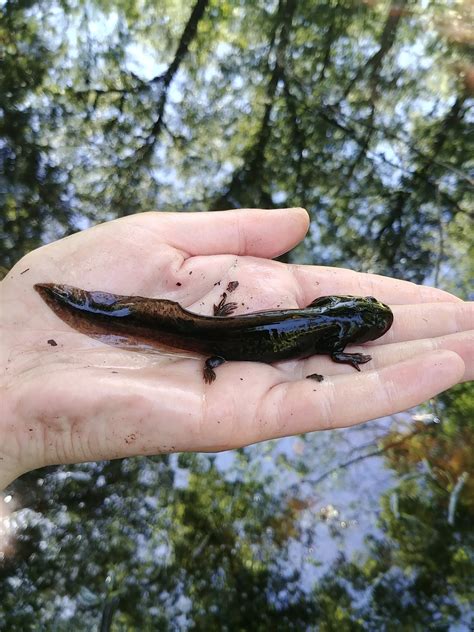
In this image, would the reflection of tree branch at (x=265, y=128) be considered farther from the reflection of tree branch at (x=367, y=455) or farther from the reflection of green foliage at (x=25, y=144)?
the reflection of tree branch at (x=367, y=455)

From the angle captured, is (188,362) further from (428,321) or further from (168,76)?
(168,76)

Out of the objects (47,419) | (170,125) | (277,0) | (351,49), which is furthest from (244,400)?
(277,0)

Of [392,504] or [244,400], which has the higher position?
[244,400]

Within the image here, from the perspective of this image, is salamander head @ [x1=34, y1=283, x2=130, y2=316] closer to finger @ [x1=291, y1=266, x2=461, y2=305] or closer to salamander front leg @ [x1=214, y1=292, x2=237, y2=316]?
salamander front leg @ [x1=214, y1=292, x2=237, y2=316]

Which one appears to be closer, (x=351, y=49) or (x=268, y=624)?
(x=268, y=624)

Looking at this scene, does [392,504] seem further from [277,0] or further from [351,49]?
[277,0]

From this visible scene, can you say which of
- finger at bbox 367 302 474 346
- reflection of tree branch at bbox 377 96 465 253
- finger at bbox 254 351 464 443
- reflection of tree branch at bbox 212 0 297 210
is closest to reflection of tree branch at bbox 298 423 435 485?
finger at bbox 367 302 474 346

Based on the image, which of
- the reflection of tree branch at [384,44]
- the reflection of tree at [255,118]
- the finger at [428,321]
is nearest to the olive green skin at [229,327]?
the finger at [428,321]

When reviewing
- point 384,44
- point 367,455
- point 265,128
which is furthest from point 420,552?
point 384,44
